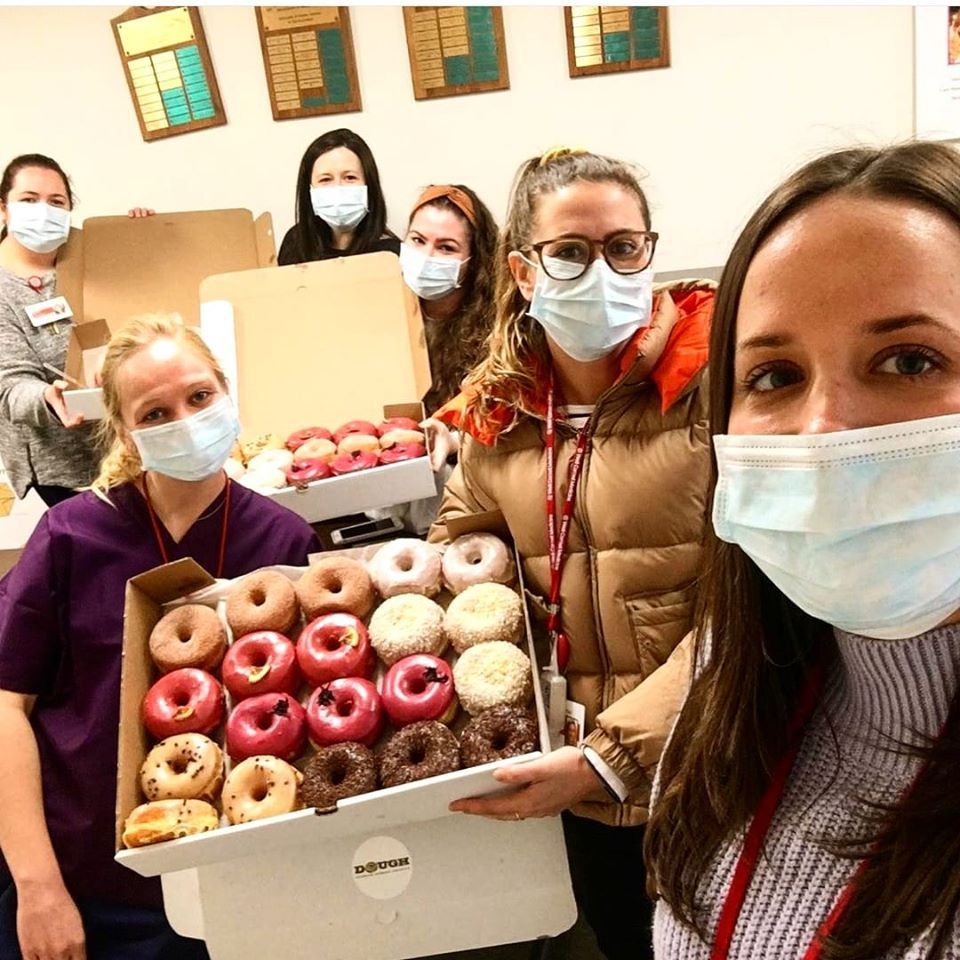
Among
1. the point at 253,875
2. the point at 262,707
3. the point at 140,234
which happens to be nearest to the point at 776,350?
the point at 262,707

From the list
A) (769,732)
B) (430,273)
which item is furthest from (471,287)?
(769,732)

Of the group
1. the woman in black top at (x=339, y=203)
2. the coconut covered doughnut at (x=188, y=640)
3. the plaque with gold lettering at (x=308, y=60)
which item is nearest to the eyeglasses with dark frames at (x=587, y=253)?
the coconut covered doughnut at (x=188, y=640)

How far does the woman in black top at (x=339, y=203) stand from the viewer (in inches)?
107

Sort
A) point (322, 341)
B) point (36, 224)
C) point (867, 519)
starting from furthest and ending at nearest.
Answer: point (36, 224) → point (322, 341) → point (867, 519)

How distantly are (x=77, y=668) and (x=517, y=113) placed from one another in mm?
2618

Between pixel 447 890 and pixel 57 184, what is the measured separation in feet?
8.56

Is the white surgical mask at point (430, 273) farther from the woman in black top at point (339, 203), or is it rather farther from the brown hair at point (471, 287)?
the woman in black top at point (339, 203)

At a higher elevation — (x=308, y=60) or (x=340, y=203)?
(x=308, y=60)

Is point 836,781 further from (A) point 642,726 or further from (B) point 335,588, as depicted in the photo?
(B) point 335,588

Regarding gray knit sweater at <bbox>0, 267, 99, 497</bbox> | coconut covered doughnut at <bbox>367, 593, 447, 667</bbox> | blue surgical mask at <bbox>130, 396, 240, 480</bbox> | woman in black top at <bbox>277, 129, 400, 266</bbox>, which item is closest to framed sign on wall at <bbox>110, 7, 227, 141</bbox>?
woman in black top at <bbox>277, 129, 400, 266</bbox>

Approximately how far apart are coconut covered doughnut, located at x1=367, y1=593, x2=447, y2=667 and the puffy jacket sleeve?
31 cm

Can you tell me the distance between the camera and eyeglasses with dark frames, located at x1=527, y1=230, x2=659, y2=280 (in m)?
1.35

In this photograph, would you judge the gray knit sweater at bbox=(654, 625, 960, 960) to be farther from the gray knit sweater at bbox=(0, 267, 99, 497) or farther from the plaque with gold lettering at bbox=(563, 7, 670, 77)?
the plaque with gold lettering at bbox=(563, 7, 670, 77)

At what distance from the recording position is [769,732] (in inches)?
32.9
